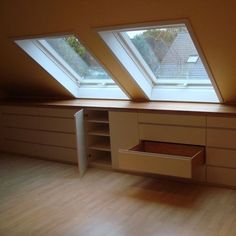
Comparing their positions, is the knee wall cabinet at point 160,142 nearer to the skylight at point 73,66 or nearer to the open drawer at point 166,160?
the open drawer at point 166,160

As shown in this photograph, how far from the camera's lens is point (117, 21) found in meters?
3.05

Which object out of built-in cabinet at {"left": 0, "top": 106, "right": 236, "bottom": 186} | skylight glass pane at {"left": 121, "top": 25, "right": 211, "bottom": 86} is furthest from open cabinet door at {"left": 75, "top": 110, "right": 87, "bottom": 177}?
skylight glass pane at {"left": 121, "top": 25, "right": 211, "bottom": 86}

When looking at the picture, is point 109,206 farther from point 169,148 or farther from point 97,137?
point 97,137

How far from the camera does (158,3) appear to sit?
2684 mm

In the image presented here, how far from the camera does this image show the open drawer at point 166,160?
3.13 meters

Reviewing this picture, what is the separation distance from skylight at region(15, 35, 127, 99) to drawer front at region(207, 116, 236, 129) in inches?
51.7

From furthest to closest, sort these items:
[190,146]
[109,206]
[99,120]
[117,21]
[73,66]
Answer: [73,66], [99,120], [190,146], [109,206], [117,21]

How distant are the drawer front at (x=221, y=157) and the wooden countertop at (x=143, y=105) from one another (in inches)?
15.3

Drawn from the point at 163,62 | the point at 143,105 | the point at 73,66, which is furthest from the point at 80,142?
the point at 163,62

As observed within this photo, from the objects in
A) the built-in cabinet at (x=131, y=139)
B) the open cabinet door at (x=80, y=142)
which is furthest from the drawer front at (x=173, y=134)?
the open cabinet door at (x=80, y=142)

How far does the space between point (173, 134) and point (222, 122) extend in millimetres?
521

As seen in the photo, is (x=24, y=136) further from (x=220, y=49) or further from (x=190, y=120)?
(x=220, y=49)

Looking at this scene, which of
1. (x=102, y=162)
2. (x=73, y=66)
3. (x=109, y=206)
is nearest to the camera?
(x=109, y=206)

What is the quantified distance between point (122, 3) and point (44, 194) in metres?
2.04
